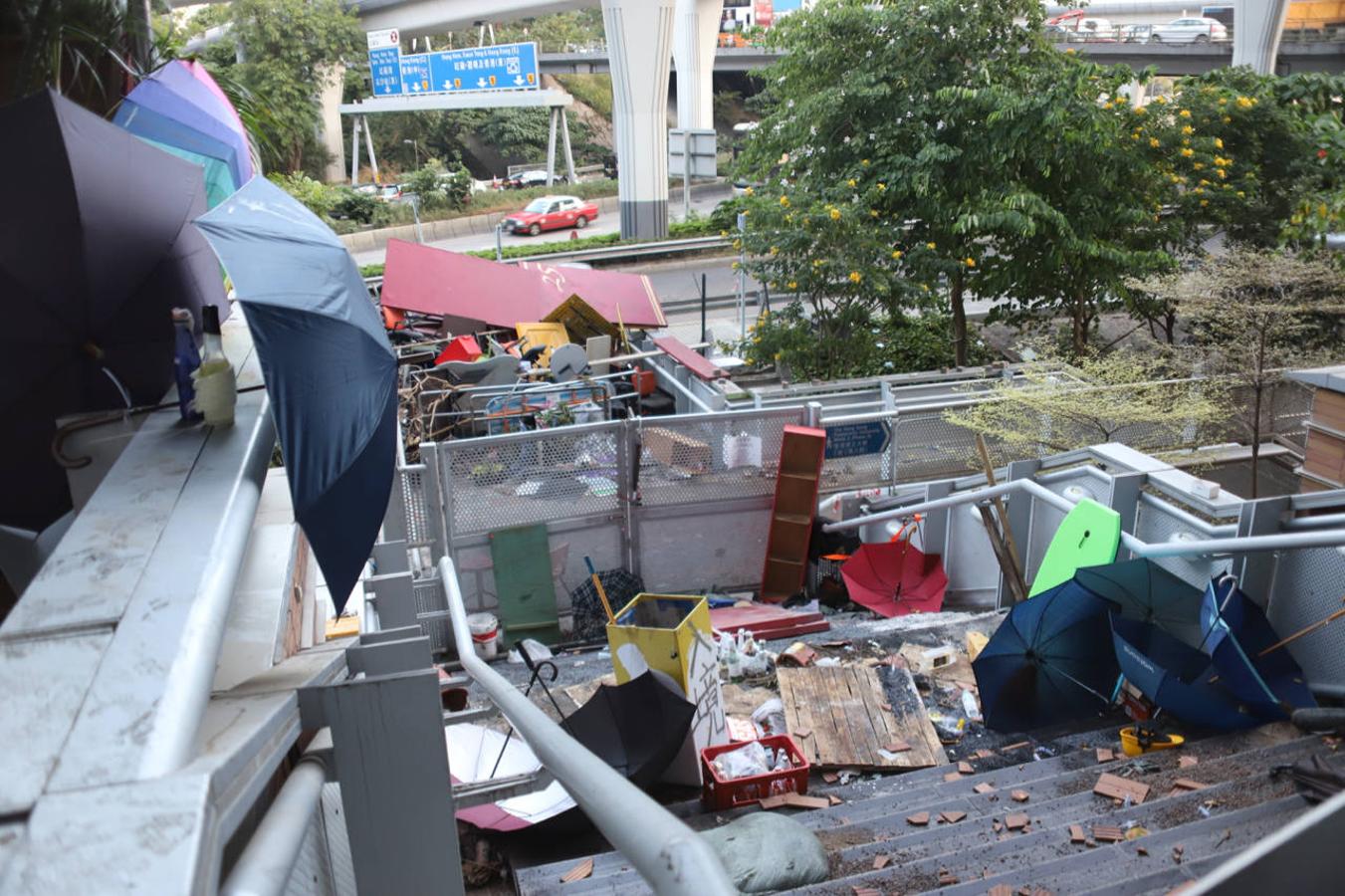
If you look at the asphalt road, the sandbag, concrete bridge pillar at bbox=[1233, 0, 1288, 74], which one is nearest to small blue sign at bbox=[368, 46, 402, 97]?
the asphalt road

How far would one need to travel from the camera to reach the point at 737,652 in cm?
870

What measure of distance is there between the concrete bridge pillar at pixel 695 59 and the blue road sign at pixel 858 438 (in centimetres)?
3093

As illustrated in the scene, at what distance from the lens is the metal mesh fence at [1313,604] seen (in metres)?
6.12

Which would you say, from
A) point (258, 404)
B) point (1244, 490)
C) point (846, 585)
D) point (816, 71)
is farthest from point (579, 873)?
point (816, 71)

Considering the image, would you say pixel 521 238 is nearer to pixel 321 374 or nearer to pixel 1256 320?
pixel 1256 320

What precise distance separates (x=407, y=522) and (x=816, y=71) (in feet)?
38.2

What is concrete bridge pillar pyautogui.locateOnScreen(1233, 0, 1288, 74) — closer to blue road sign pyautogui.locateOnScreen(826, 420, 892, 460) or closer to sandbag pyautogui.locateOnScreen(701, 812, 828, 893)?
blue road sign pyautogui.locateOnScreen(826, 420, 892, 460)

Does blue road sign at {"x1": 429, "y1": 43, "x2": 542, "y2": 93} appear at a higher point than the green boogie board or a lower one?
higher

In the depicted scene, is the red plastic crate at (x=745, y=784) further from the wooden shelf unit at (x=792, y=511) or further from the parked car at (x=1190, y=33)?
the parked car at (x=1190, y=33)

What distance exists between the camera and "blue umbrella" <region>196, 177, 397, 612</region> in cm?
276

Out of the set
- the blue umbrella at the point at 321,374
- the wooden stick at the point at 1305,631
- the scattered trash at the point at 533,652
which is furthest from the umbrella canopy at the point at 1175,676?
the scattered trash at the point at 533,652

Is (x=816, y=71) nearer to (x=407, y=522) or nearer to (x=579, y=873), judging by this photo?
(x=407, y=522)

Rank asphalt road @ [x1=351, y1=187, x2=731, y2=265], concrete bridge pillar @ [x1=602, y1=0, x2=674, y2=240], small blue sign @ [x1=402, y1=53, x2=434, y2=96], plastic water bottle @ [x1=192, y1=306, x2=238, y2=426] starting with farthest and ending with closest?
1. asphalt road @ [x1=351, y1=187, x2=731, y2=265]
2. small blue sign @ [x1=402, y1=53, x2=434, y2=96]
3. concrete bridge pillar @ [x1=602, y1=0, x2=674, y2=240]
4. plastic water bottle @ [x1=192, y1=306, x2=238, y2=426]

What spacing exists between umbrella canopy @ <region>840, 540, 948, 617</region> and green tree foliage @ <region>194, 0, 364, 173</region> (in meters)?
34.8
